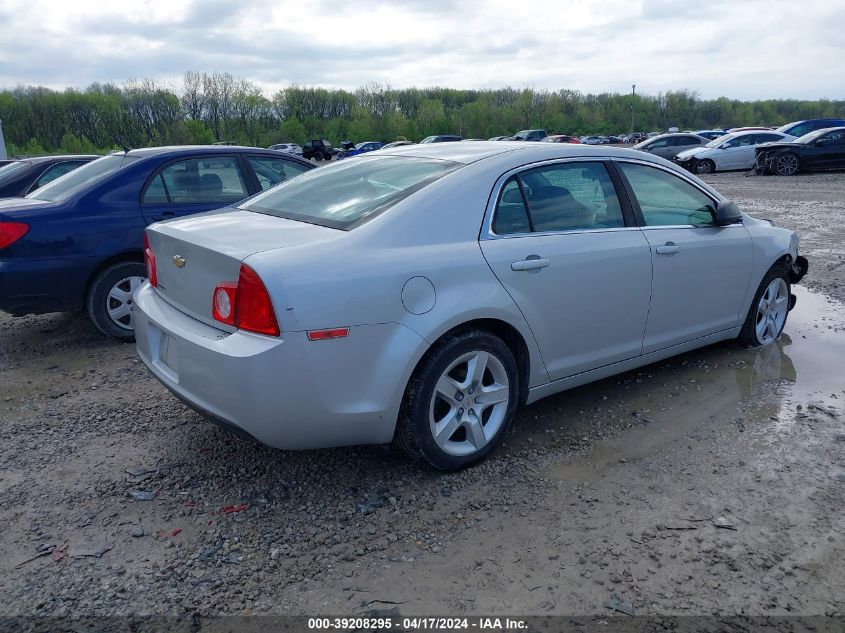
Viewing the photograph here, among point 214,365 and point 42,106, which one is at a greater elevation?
point 42,106

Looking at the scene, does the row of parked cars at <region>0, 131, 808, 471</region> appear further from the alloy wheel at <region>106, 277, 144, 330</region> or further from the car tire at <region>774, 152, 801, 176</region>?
the car tire at <region>774, 152, 801, 176</region>

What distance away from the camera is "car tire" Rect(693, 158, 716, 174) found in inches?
951

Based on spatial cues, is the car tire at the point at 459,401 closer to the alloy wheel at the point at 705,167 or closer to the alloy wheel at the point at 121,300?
the alloy wheel at the point at 121,300

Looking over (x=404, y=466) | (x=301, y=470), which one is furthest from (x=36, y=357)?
(x=404, y=466)

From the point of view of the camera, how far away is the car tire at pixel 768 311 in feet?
16.7

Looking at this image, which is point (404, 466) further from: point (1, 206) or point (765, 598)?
point (1, 206)

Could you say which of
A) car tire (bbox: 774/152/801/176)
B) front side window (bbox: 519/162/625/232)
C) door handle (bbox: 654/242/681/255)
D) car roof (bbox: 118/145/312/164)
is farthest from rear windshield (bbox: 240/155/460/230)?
car tire (bbox: 774/152/801/176)

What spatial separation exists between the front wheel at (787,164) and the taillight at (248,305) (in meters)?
22.5

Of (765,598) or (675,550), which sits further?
(675,550)

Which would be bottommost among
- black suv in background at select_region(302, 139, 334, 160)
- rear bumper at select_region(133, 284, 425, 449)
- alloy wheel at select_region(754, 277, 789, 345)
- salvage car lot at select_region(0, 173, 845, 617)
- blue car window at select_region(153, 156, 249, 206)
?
salvage car lot at select_region(0, 173, 845, 617)

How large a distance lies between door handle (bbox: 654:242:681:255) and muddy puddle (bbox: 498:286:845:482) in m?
0.94

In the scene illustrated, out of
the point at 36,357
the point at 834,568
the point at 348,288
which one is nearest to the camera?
the point at 834,568

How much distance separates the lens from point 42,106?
236 feet

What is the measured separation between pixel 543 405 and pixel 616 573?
1.74 m
